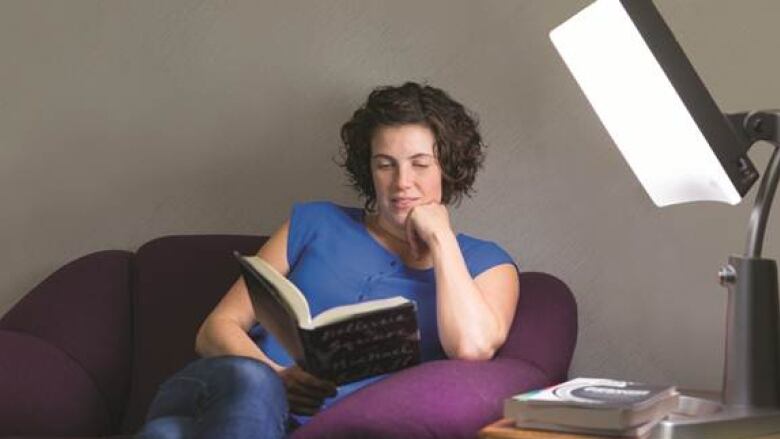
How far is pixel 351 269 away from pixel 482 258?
246 mm

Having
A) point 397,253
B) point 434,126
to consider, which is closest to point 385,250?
point 397,253

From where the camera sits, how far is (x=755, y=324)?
5.07 feet

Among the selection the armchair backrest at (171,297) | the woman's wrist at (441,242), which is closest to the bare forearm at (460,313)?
the woman's wrist at (441,242)

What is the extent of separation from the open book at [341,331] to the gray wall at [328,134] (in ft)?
2.29

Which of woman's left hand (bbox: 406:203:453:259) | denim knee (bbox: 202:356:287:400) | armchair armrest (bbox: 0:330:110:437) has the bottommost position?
armchair armrest (bbox: 0:330:110:437)

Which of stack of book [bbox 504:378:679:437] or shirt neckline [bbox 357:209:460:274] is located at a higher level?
shirt neckline [bbox 357:209:460:274]

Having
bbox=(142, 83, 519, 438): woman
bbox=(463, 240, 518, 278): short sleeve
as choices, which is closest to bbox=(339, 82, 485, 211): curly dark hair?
bbox=(142, 83, 519, 438): woman

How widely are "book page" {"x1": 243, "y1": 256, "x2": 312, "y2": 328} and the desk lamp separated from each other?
1.72 ft

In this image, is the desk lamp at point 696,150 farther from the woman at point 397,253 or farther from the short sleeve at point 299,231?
the short sleeve at point 299,231

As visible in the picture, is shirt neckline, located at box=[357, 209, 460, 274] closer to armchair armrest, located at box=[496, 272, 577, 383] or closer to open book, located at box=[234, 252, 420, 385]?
armchair armrest, located at box=[496, 272, 577, 383]

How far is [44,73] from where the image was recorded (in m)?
2.74

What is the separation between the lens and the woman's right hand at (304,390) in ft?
5.98

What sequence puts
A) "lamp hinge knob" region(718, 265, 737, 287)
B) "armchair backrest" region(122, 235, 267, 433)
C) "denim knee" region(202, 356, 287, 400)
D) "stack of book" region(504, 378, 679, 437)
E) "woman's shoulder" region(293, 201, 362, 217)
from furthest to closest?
1. "armchair backrest" region(122, 235, 267, 433)
2. "woman's shoulder" region(293, 201, 362, 217)
3. "denim knee" region(202, 356, 287, 400)
4. "lamp hinge knob" region(718, 265, 737, 287)
5. "stack of book" region(504, 378, 679, 437)

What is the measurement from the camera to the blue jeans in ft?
5.35
